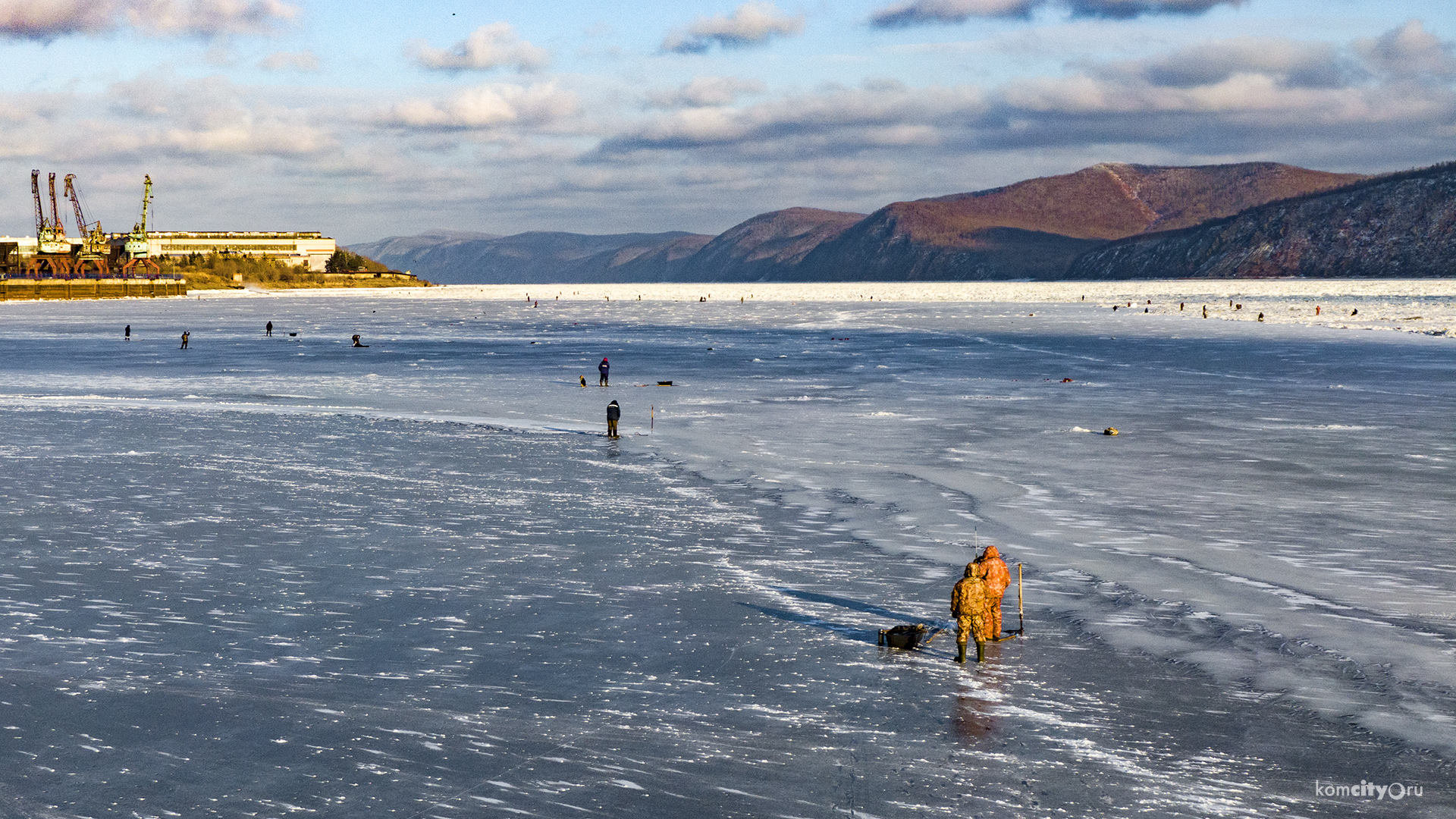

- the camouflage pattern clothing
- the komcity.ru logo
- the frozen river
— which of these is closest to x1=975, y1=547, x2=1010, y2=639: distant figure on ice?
the camouflage pattern clothing

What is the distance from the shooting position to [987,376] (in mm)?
54500

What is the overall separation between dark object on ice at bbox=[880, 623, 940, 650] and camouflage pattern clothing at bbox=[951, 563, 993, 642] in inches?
20.0

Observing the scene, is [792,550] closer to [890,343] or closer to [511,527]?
[511,527]

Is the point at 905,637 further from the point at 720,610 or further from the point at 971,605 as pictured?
the point at 720,610

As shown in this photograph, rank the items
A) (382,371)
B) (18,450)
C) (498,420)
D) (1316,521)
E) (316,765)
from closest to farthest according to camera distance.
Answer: (316,765) < (1316,521) < (18,450) < (498,420) < (382,371)

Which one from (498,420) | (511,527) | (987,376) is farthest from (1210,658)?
(987,376)

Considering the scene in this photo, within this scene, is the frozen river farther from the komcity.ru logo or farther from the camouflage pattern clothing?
the camouflage pattern clothing

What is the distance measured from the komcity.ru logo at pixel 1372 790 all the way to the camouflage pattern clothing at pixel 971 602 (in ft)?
14.0

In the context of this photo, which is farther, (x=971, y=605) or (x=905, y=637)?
(x=905, y=637)

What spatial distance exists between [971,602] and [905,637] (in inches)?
38.0

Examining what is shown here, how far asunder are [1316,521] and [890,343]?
58009 millimetres

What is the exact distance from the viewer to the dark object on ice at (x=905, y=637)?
1504 cm

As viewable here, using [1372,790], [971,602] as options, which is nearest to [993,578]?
[971,602]

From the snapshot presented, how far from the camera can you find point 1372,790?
10.9 metres
